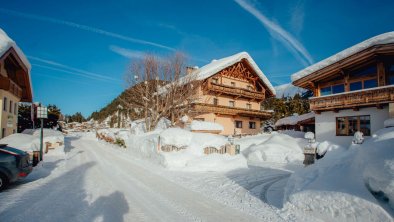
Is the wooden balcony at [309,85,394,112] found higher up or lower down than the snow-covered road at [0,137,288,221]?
higher up

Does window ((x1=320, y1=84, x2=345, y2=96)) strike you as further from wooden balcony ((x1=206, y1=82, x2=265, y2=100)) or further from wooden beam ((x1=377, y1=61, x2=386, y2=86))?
wooden balcony ((x1=206, y1=82, x2=265, y2=100))

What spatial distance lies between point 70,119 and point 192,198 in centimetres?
12182

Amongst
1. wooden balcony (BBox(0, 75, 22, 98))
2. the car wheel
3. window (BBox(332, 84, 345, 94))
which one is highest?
window (BBox(332, 84, 345, 94))

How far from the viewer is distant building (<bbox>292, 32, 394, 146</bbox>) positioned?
697 inches

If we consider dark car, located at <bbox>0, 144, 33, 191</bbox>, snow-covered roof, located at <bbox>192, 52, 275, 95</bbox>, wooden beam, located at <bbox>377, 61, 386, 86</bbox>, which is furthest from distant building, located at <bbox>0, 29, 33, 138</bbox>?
wooden beam, located at <bbox>377, 61, 386, 86</bbox>

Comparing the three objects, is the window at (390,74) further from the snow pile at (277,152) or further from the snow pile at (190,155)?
the snow pile at (190,155)

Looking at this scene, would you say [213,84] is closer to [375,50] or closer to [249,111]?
[249,111]

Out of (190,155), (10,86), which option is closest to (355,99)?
(190,155)

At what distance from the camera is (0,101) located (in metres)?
17.7

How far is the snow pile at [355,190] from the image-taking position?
4.82 metres

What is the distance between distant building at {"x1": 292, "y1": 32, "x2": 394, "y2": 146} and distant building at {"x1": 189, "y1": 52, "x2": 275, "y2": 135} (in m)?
9.69

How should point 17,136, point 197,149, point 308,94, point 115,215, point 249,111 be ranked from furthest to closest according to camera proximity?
point 308,94 < point 249,111 < point 17,136 < point 197,149 < point 115,215

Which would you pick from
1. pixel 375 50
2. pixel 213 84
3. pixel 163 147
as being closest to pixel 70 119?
pixel 213 84

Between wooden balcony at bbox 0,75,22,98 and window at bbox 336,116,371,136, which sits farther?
window at bbox 336,116,371,136
